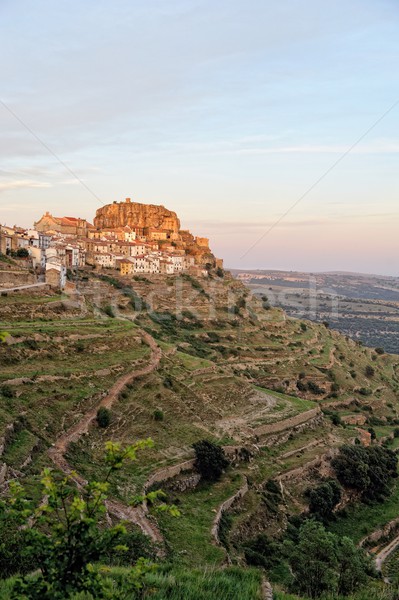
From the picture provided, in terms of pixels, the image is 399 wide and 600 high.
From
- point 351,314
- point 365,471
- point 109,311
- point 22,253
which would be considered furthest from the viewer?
point 351,314

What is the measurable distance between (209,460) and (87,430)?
692cm

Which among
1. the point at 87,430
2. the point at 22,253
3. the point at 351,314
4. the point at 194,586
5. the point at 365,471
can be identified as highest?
the point at 22,253

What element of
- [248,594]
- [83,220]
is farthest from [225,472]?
[83,220]

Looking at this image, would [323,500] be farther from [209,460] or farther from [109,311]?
[109,311]

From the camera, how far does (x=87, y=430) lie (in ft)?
90.9

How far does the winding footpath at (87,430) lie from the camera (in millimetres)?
21234

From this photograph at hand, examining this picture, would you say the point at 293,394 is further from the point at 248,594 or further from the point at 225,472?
the point at 248,594

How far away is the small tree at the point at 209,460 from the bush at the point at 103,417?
5.17 m

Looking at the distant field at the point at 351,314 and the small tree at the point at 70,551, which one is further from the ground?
the small tree at the point at 70,551

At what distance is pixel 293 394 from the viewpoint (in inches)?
2147

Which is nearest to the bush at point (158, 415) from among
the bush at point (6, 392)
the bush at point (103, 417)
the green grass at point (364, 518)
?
the bush at point (103, 417)

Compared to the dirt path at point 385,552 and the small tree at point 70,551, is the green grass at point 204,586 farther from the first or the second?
the dirt path at point 385,552

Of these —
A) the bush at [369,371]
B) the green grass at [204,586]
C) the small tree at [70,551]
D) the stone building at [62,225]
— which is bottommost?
the bush at [369,371]

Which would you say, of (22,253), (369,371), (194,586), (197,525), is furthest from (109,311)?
(194,586)
